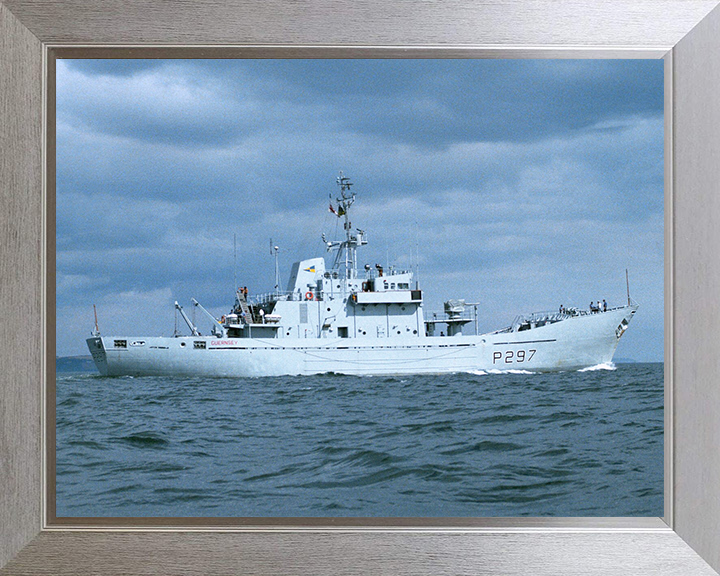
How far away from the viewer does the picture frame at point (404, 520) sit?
Result: 1.84m

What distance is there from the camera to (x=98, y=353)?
10.4 metres

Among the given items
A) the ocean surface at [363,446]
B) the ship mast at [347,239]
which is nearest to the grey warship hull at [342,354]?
the ocean surface at [363,446]

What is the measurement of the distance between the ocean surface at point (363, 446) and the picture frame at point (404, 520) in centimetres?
24

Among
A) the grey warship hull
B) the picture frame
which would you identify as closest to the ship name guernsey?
the grey warship hull

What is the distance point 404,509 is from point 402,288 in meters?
8.35

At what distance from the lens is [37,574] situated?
1.83m

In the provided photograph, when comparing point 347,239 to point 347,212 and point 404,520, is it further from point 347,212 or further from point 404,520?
point 404,520

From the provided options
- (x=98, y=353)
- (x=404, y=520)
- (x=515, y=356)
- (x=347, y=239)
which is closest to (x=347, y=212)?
(x=347, y=239)

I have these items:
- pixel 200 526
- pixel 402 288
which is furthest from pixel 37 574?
pixel 402 288

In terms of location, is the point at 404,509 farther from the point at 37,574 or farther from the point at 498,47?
the point at 498,47

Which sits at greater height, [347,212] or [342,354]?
[347,212]

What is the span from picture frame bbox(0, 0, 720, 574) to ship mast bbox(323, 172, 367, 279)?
9410 millimetres

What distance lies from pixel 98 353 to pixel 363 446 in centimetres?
551

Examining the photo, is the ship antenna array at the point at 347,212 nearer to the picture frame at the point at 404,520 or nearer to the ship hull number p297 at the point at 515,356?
the ship hull number p297 at the point at 515,356
